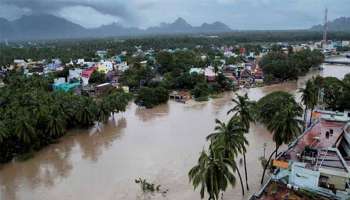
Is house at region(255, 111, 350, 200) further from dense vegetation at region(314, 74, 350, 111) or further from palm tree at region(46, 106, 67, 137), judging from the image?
palm tree at region(46, 106, 67, 137)

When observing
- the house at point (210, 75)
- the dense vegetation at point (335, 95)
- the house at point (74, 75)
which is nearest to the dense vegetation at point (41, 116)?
the house at point (74, 75)

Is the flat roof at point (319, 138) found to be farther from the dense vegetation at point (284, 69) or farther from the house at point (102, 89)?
the dense vegetation at point (284, 69)

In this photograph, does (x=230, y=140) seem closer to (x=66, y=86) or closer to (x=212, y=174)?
(x=212, y=174)

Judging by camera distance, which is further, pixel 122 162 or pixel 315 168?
pixel 122 162

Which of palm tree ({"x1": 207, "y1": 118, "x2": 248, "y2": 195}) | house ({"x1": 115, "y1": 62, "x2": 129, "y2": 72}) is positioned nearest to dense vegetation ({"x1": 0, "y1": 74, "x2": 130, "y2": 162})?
palm tree ({"x1": 207, "y1": 118, "x2": 248, "y2": 195})

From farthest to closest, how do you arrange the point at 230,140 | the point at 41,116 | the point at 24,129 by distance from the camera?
the point at 41,116 → the point at 24,129 → the point at 230,140

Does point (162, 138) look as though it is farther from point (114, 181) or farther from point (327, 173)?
point (327, 173)

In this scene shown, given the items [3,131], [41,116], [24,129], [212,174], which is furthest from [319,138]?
[3,131]

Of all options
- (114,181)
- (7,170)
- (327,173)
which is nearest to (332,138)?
(327,173)
